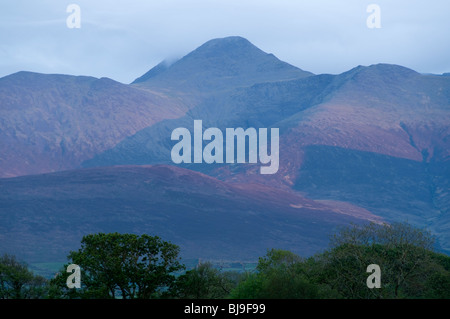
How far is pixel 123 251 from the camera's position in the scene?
4444 centimetres

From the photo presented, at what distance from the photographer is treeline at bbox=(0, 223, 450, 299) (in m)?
40.8

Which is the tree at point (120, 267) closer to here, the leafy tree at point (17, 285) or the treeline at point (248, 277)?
the treeline at point (248, 277)

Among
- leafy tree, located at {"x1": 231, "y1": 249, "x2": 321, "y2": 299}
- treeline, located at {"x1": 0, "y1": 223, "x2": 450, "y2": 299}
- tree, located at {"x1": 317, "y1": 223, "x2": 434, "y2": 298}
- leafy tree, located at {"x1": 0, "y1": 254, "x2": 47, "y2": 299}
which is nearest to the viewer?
leafy tree, located at {"x1": 231, "y1": 249, "x2": 321, "y2": 299}

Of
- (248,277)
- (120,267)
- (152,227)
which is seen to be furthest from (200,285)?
(152,227)

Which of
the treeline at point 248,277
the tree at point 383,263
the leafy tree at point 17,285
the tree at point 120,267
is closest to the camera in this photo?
the treeline at point 248,277

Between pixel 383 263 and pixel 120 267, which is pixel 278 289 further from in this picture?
pixel 120 267

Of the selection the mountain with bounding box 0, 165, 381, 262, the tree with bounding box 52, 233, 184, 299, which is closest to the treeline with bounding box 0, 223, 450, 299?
the tree with bounding box 52, 233, 184, 299

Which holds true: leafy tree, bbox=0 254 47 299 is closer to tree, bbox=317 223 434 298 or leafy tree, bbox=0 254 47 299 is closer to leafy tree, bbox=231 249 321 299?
leafy tree, bbox=231 249 321 299

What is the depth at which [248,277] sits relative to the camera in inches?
1774

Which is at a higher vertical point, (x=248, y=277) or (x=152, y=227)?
(x=152, y=227)

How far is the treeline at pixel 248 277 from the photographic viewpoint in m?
40.8

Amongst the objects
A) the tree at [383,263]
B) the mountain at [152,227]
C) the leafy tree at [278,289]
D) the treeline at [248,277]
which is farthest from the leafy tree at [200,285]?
the mountain at [152,227]

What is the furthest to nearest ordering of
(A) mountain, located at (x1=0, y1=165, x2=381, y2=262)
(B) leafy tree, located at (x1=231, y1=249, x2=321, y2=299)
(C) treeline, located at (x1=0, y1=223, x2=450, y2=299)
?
(A) mountain, located at (x1=0, y1=165, x2=381, y2=262) → (C) treeline, located at (x1=0, y1=223, x2=450, y2=299) → (B) leafy tree, located at (x1=231, y1=249, x2=321, y2=299)
